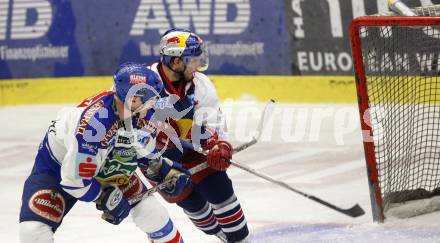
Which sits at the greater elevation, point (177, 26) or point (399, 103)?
point (399, 103)

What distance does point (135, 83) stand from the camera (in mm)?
4191

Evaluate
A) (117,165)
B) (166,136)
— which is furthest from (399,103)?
(117,165)

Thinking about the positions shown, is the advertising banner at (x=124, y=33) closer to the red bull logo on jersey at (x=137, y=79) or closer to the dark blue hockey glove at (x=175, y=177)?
the dark blue hockey glove at (x=175, y=177)

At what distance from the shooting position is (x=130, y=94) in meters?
4.18

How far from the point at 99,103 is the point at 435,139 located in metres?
2.43

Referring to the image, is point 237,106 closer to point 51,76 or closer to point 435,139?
point 51,76

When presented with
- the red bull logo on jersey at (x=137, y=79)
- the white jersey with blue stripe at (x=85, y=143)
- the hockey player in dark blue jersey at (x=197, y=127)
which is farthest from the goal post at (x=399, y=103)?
the white jersey with blue stripe at (x=85, y=143)

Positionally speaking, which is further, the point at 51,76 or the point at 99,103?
the point at 51,76

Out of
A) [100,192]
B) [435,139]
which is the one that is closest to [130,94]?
[100,192]

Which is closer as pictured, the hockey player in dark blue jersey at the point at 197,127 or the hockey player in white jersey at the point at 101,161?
the hockey player in white jersey at the point at 101,161

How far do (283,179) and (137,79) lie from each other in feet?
9.38

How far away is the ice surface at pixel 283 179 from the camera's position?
223 inches

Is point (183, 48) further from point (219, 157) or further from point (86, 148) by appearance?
point (86, 148)

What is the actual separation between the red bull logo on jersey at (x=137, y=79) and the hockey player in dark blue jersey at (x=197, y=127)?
712mm
